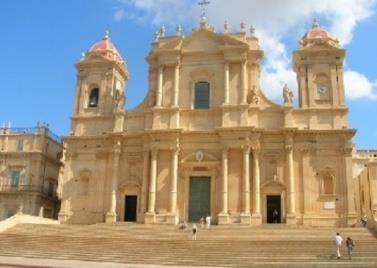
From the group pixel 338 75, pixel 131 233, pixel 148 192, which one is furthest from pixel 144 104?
pixel 338 75

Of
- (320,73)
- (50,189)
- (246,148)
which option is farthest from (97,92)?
(320,73)

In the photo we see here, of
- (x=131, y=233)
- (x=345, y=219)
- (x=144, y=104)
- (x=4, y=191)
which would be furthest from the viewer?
(x=4, y=191)

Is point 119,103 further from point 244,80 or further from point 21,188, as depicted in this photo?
point 21,188

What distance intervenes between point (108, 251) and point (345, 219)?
17.2 metres

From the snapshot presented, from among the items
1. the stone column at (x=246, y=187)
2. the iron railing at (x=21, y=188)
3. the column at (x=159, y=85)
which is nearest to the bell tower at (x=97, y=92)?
the column at (x=159, y=85)

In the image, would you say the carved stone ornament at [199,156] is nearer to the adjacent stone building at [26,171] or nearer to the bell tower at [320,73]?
the bell tower at [320,73]

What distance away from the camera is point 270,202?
114 ft

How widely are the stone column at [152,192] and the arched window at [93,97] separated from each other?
774 centimetres

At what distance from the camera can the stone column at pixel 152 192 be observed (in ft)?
114

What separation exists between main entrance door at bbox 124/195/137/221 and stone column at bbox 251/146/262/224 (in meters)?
9.20

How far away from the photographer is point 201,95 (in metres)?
37.7

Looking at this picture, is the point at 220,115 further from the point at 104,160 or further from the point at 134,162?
the point at 104,160

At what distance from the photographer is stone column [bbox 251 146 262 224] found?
3362cm

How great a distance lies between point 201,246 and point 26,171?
24.1m
